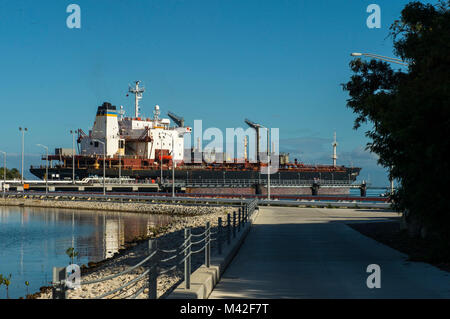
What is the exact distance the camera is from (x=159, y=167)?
83.8m

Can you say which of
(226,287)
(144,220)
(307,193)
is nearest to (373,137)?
(226,287)

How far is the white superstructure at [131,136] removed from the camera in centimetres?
8494

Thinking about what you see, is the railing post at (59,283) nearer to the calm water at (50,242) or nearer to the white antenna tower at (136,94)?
the calm water at (50,242)

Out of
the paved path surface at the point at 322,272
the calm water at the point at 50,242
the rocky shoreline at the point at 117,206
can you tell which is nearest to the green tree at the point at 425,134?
the paved path surface at the point at 322,272

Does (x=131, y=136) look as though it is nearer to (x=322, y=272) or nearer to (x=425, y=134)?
(x=322, y=272)

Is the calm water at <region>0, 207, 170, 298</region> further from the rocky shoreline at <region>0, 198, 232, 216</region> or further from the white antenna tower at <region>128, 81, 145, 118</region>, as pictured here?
the white antenna tower at <region>128, 81, 145, 118</region>

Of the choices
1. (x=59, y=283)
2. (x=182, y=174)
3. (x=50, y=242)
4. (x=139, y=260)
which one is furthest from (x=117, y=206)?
(x=59, y=283)

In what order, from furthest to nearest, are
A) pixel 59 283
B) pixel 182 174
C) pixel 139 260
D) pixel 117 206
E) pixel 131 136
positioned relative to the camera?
pixel 131 136, pixel 182 174, pixel 117 206, pixel 139 260, pixel 59 283

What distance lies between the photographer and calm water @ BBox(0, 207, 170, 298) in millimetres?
17491

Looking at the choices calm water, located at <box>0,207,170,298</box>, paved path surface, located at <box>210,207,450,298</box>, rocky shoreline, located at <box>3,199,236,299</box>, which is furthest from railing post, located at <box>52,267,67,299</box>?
Answer: calm water, located at <box>0,207,170,298</box>

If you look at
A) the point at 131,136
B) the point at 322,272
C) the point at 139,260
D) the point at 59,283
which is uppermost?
the point at 131,136

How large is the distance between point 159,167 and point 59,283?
7965 centimetres

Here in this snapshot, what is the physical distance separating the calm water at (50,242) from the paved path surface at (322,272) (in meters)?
6.97

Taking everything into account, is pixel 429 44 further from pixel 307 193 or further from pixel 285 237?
pixel 307 193
